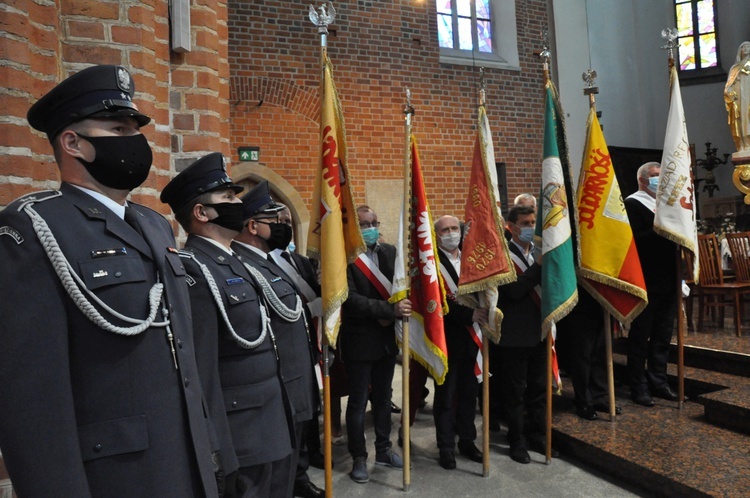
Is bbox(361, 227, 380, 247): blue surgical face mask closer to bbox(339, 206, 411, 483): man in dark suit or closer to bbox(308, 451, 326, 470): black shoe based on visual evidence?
bbox(339, 206, 411, 483): man in dark suit

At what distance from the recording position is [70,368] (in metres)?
1.27

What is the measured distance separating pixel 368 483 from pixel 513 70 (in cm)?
748

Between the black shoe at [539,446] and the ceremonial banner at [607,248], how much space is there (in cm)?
97

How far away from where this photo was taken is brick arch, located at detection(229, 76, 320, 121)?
7438 mm

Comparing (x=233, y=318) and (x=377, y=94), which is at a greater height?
(x=377, y=94)

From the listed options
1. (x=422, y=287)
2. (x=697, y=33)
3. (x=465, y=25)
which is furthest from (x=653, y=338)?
(x=697, y=33)

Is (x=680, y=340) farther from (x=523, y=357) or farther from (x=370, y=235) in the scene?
(x=370, y=235)

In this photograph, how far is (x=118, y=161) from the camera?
1387 millimetres

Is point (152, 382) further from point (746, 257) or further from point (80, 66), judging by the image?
point (746, 257)

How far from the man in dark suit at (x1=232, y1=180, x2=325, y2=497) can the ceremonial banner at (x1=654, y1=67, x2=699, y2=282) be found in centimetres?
281

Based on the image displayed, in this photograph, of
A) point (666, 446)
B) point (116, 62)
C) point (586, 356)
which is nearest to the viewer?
point (116, 62)

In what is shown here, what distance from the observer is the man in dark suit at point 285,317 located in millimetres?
2453

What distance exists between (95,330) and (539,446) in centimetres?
328

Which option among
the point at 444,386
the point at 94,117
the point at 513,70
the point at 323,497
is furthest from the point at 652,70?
the point at 94,117
